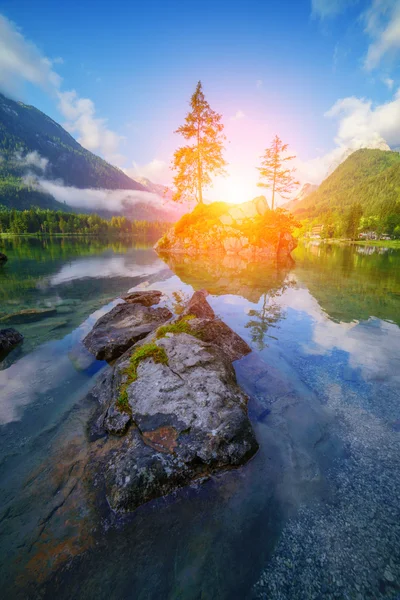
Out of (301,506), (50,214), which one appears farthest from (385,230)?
(50,214)

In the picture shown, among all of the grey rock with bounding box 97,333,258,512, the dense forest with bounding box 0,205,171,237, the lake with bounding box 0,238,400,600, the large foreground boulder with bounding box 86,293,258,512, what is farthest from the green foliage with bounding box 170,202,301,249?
the dense forest with bounding box 0,205,171,237

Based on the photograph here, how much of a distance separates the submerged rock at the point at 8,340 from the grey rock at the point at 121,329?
294 cm

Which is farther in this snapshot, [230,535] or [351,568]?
[230,535]

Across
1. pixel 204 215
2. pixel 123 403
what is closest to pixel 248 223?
pixel 204 215

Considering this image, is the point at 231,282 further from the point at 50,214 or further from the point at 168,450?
the point at 50,214

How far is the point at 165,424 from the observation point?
18.5ft

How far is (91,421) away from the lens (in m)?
6.62

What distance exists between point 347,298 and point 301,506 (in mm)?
17130

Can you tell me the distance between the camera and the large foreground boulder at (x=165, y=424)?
4.87m

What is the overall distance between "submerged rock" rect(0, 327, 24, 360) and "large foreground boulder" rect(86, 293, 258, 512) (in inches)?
213

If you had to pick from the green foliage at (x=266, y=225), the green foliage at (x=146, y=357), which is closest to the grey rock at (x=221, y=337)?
the green foliage at (x=146, y=357)

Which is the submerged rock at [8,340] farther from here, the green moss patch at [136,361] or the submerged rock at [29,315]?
the green moss patch at [136,361]

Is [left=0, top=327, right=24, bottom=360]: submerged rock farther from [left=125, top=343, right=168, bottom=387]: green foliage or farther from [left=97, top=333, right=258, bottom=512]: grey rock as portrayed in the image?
[left=97, top=333, right=258, bottom=512]: grey rock

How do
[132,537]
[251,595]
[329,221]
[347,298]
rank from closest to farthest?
1. [251,595]
2. [132,537]
3. [347,298]
4. [329,221]
